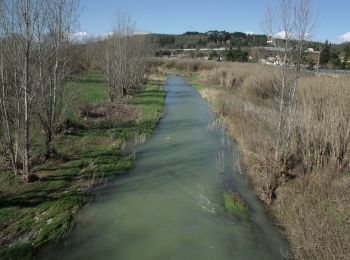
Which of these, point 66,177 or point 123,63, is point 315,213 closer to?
point 66,177

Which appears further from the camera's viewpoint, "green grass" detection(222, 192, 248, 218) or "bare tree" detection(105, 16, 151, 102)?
"bare tree" detection(105, 16, 151, 102)

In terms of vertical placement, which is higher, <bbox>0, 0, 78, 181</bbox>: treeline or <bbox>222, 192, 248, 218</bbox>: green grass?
<bbox>0, 0, 78, 181</bbox>: treeline

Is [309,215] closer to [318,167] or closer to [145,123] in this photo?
[318,167]

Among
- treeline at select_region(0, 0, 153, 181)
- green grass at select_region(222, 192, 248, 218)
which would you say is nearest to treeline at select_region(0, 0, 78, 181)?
treeline at select_region(0, 0, 153, 181)

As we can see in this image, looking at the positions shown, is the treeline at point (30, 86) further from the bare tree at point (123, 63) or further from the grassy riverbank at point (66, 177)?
the bare tree at point (123, 63)

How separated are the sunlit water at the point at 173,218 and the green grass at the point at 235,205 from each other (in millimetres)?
160

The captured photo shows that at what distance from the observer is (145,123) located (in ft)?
67.7

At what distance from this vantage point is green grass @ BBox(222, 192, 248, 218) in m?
10.0

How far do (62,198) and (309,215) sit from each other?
6.52 meters

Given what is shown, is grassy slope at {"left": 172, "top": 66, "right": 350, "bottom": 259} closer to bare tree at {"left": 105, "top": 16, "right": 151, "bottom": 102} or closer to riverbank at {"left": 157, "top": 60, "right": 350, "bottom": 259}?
riverbank at {"left": 157, "top": 60, "right": 350, "bottom": 259}

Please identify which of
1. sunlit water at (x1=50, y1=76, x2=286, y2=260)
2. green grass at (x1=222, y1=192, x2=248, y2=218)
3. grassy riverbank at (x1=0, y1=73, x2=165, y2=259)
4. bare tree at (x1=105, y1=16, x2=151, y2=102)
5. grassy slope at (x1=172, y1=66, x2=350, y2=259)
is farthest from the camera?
bare tree at (x1=105, y1=16, x2=151, y2=102)

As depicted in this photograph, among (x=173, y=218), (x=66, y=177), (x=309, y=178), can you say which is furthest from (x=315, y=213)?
(x=66, y=177)

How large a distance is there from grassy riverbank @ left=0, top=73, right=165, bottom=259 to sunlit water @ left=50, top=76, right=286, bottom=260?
1.85 feet

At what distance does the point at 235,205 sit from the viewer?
10.4 metres
